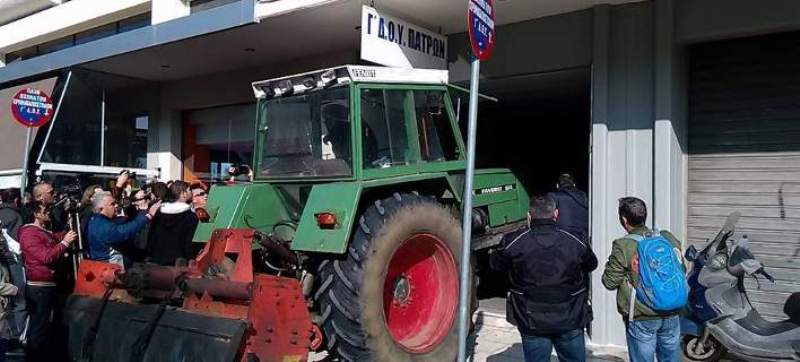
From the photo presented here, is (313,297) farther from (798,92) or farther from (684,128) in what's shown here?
(798,92)

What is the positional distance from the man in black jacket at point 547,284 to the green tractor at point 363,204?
4.02 feet

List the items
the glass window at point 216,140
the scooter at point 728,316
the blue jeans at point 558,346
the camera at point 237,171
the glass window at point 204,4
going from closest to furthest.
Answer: the blue jeans at point 558,346 → the scooter at point 728,316 → the camera at point 237,171 → the glass window at point 204,4 → the glass window at point 216,140

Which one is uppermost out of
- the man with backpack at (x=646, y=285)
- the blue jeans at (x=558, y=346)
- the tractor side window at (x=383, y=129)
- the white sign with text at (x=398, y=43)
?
the white sign with text at (x=398, y=43)

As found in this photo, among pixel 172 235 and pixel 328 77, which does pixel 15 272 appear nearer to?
pixel 172 235

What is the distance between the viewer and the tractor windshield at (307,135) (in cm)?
571

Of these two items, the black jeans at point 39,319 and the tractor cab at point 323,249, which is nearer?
the tractor cab at point 323,249

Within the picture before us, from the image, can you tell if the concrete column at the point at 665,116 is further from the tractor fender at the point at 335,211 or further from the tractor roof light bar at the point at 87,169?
the tractor roof light bar at the point at 87,169

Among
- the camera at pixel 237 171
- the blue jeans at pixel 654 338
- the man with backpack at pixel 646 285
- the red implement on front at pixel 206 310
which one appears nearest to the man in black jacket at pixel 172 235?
the red implement on front at pixel 206 310

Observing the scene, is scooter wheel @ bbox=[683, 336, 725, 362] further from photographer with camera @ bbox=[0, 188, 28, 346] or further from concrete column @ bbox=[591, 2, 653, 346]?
photographer with camera @ bbox=[0, 188, 28, 346]

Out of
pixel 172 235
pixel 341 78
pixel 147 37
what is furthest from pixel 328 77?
pixel 147 37

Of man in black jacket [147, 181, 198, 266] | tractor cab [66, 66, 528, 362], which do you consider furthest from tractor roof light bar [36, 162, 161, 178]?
tractor cab [66, 66, 528, 362]

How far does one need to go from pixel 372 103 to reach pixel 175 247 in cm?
244

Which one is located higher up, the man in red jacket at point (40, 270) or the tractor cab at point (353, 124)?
the tractor cab at point (353, 124)

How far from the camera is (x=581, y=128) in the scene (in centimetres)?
1363
